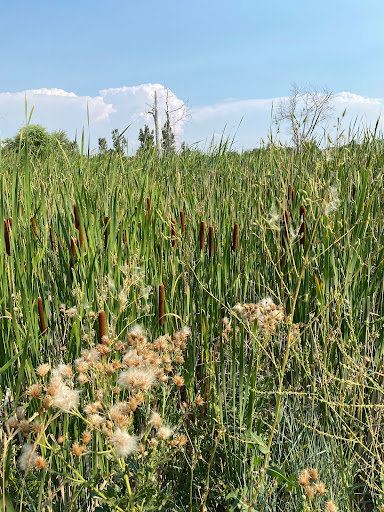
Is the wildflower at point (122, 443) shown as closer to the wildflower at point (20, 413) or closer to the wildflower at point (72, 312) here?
the wildflower at point (20, 413)

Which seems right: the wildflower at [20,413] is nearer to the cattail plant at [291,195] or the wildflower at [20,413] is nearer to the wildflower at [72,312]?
the wildflower at [72,312]

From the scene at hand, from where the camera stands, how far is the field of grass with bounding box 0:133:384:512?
106 cm

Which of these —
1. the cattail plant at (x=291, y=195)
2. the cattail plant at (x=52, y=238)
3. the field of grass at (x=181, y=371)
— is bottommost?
the field of grass at (x=181, y=371)

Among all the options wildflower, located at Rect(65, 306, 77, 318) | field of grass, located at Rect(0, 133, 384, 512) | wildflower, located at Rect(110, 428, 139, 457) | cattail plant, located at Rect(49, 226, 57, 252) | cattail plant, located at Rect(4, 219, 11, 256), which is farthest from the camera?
cattail plant, located at Rect(49, 226, 57, 252)

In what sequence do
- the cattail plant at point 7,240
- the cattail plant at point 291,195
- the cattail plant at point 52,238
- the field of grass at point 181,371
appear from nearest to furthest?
the field of grass at point 181,371 → the cattail plant at point 7,240 → the cattail plant at point 52,238 → the cattail plant at point 291,195

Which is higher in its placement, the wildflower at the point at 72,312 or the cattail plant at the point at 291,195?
the cattail plant at the point at 291,195

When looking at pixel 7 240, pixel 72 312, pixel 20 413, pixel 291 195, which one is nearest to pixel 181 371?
pixel 72 312

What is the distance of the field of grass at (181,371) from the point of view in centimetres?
106

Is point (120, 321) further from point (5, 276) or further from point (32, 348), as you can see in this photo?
point (5, 276)

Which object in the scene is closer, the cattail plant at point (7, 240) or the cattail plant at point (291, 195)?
the cattail plant at point (7, 240)

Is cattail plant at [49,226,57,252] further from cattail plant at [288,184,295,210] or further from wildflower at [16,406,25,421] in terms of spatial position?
cattail plant at [288,184,295,210]

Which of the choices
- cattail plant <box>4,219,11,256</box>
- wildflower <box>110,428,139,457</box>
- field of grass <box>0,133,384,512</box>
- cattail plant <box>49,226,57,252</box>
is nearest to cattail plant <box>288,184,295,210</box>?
field of grass <box>0,133,384,512</box>

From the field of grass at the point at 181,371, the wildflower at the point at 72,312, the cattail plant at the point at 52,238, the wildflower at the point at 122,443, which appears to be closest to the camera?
the wildflower at the point at 122,443

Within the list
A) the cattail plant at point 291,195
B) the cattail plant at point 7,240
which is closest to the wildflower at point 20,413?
the cattail plant at point 7,240
